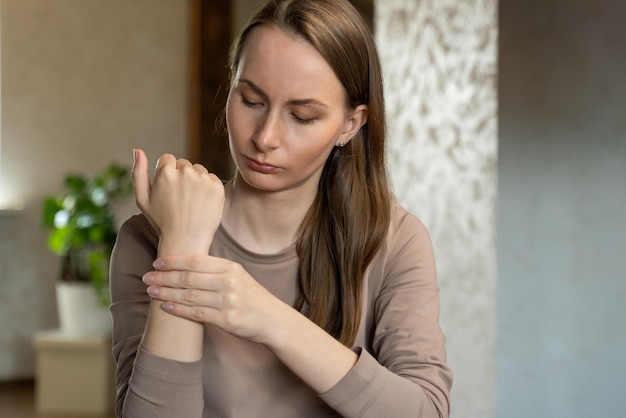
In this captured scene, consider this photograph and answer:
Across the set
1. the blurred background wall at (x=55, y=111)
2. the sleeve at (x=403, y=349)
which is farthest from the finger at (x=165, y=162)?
the blurred background wall at (x=55, y=111)

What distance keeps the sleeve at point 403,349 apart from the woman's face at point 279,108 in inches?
8.4

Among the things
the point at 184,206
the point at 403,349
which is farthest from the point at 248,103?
the point at 403,349

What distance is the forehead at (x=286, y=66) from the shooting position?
1.14 meters

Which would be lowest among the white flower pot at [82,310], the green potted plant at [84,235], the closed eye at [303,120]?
the white flower pot at [82,310]

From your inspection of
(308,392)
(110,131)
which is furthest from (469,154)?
(110,131)

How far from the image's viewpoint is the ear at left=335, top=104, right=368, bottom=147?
4.15 feet

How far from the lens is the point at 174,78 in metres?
5.60

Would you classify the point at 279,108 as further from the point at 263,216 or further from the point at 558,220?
the point at 558,220

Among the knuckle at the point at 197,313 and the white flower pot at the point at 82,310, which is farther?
the white flower pot at the point at 82,310

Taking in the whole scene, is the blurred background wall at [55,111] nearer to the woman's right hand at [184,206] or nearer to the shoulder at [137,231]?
the shoulder at [137,231]

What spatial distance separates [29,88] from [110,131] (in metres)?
0.53

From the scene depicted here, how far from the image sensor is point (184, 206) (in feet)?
3.64

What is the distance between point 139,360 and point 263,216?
11.7 inches

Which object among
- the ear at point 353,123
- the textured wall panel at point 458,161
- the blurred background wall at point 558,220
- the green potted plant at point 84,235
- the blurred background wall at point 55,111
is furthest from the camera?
the blurred background wall at point 55,111
